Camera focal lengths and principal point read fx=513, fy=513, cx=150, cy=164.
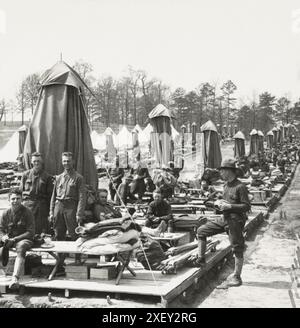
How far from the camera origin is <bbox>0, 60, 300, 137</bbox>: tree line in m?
66.0

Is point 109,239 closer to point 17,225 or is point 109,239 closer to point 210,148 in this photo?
point 17,225

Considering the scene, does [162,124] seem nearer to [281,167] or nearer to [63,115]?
[63,115]

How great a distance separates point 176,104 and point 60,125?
63.2 m

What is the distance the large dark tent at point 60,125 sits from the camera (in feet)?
27.6

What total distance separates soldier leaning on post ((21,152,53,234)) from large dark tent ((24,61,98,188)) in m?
0.56

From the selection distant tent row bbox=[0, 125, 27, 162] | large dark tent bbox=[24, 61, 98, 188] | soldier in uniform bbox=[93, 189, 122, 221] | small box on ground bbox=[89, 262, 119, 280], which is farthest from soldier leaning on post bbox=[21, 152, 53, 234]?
distant tent row bbox=[0, 125, 27, 162]

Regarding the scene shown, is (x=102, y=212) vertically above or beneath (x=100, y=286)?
above

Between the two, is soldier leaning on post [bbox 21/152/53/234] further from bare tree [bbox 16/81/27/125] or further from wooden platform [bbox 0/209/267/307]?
bare tree [bbox 16/81/27/125]

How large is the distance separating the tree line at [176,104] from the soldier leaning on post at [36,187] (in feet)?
163

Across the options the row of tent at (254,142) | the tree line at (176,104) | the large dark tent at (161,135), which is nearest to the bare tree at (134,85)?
A: the tree line at (176,104)

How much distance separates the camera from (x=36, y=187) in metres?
7.77

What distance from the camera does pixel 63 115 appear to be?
27.7 feet

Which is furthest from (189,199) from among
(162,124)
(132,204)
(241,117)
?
(241,117)

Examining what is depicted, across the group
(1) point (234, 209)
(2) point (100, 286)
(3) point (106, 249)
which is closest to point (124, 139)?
(1) point (234, 209)
